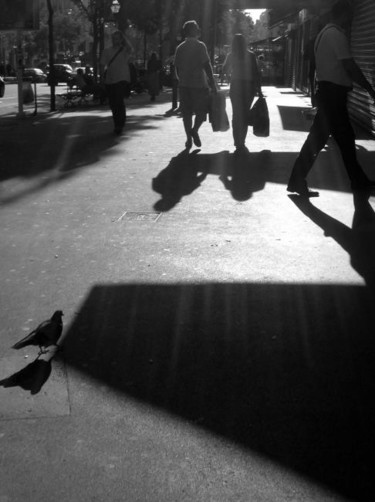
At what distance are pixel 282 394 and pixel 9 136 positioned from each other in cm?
1463

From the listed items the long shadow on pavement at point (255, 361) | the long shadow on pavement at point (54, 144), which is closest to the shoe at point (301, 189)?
the long shadow on pavement at point (54, 144)

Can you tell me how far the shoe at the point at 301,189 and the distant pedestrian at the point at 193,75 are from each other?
16.3 ft

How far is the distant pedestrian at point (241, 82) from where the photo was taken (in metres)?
13.8

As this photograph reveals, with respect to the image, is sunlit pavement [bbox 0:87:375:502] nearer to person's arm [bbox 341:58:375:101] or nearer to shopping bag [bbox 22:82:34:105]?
person's arm [bbox 341:58:375:101]

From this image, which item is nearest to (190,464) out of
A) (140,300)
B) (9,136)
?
(140,300)

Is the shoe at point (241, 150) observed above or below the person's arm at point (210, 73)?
below

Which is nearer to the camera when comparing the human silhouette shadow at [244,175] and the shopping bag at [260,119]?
the human silhouette shadow at [244,175]

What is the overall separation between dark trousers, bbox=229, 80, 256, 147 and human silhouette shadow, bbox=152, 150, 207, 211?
35.4 inches

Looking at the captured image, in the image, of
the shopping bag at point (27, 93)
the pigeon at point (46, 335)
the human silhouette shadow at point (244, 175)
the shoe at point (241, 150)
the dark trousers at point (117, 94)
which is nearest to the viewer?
the pigeon at point (46, 335)

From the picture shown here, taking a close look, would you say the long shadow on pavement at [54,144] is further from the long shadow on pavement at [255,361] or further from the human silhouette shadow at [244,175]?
the long shadow on pavement at [255,361]

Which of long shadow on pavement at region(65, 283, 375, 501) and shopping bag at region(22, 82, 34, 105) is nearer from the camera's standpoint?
long shadow on pavement at region(65, 283, 375, 501)

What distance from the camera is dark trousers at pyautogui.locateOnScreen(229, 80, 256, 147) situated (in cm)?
1376

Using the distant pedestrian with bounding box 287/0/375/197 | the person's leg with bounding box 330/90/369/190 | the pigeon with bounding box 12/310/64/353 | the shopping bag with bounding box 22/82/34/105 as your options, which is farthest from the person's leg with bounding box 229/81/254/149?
the shopping bag with bounding box 22/82/34/105

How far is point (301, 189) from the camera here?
31.5 feet
